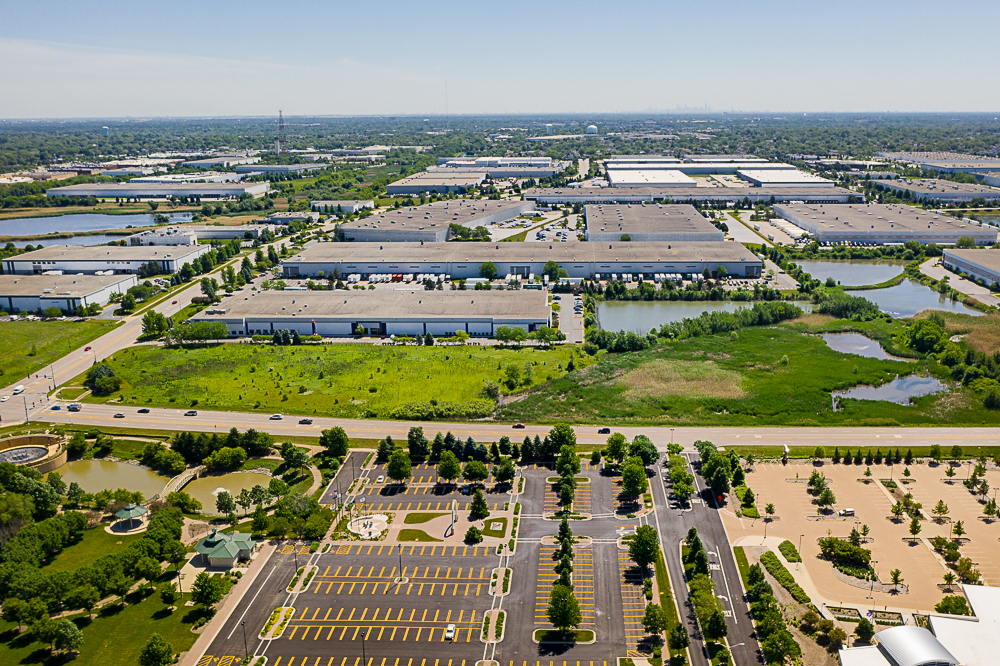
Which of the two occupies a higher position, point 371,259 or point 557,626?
point 371,259

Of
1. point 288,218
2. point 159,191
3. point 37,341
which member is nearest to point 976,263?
point 37,341

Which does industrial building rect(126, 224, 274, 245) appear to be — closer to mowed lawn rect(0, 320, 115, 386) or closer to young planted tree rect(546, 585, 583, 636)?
mowed lawn rect(0, 320, 115, 386)

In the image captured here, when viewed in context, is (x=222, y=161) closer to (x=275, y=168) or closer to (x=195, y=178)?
(x=275, y=168)

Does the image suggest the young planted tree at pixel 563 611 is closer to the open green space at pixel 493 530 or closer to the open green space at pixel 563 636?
the open green space at pixel 563 636

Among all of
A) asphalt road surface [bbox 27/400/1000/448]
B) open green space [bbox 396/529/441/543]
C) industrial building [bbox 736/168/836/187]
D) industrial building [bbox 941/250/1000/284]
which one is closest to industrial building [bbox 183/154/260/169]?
industrial building [bbox 736/168/836/187]

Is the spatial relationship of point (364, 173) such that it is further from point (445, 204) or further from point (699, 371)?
point (699, 371)

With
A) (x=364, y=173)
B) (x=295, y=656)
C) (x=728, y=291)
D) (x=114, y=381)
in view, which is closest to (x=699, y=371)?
(x=728, y=291)

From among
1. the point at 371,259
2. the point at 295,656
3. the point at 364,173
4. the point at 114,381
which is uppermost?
the point at 364,173
